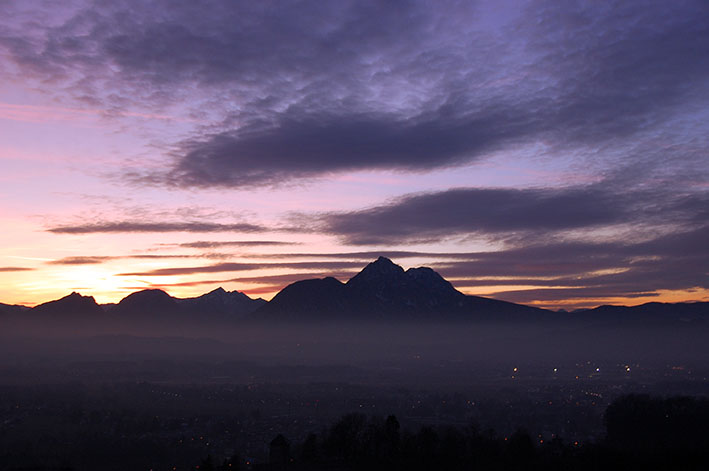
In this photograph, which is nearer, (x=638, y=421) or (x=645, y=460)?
(x=645, y=460)

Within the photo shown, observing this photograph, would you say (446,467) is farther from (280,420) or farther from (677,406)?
(280,420)

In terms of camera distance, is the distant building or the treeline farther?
the distant building

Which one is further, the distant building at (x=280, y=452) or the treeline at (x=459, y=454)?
the distant building at (x=280, y=452)

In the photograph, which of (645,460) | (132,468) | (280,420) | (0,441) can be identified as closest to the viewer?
(645,460)

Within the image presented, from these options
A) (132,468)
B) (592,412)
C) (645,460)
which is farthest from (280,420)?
(645,460)

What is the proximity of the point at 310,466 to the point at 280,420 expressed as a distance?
96.9m

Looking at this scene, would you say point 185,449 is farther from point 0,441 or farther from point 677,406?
point 677,406

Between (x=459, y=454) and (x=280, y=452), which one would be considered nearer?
(x=459, y=454)

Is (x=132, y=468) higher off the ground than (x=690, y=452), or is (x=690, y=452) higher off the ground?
(x=690, y=452)

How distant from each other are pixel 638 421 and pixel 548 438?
20.8 metres

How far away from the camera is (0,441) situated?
157000 millimetres

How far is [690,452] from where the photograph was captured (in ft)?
311

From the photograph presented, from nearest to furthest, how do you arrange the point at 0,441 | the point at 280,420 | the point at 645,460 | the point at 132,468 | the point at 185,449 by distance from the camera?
the point at 645,460 < the point at 132,468 < the point at 185,449 < the point at 0,441 < the point at 280,420

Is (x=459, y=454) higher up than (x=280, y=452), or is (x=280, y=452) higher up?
(x=280, y=452)
